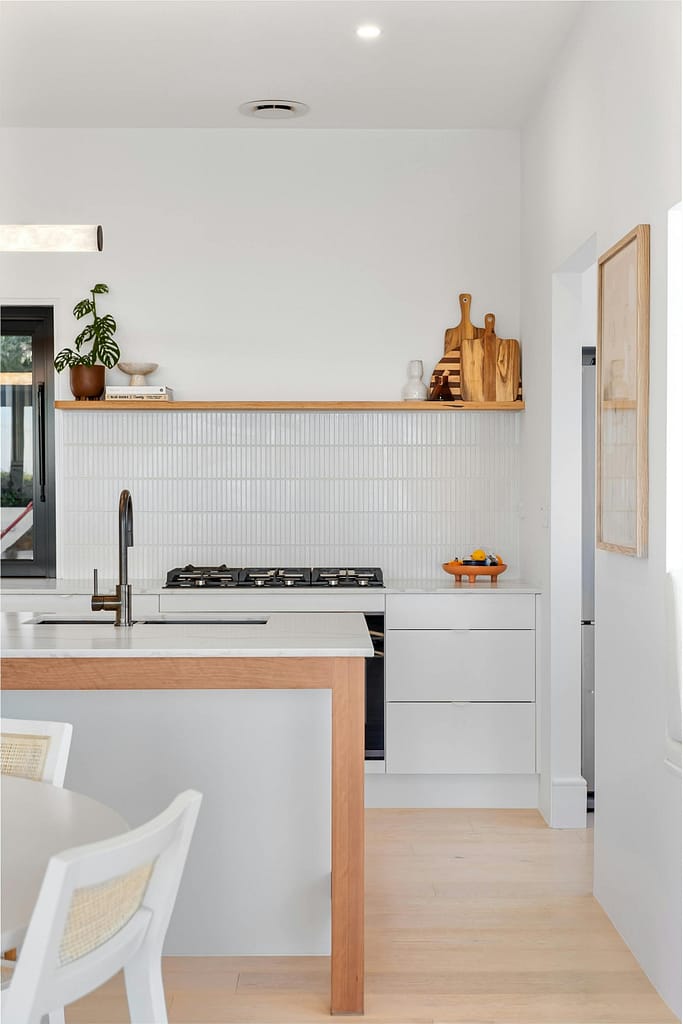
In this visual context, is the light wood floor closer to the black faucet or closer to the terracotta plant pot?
the black faucet

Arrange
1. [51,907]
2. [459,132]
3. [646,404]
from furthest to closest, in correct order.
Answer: [459,132], [646,404], [51,907]

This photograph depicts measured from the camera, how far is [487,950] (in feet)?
10.0

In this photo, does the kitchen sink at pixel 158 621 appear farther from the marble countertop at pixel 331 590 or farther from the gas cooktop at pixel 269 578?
the gas cooktop at pixel 269 578

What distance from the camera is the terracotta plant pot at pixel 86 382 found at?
16.0 ft

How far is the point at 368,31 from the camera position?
388cm

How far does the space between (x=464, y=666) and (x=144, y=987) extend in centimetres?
296

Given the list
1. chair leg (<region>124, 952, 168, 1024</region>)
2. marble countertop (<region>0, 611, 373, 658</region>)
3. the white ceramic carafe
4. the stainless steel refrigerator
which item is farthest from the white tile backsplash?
chair leg (<region>124, 952, 168, 1024</region>)

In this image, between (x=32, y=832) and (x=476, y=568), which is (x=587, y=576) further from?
(x=32, y=832)

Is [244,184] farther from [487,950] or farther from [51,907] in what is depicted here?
[51,907]

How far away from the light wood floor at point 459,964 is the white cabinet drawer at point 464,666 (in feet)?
2.52

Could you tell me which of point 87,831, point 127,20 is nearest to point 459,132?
point 127,20

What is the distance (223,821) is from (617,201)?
2164 millimetres

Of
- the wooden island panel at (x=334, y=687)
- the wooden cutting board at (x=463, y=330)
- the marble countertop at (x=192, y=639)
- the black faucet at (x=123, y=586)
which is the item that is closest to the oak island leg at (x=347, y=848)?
the wooden island panel at (x=334, y=687)

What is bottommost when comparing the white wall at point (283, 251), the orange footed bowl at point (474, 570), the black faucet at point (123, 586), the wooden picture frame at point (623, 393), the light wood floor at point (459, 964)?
the light wood floor at point (459, 964)
